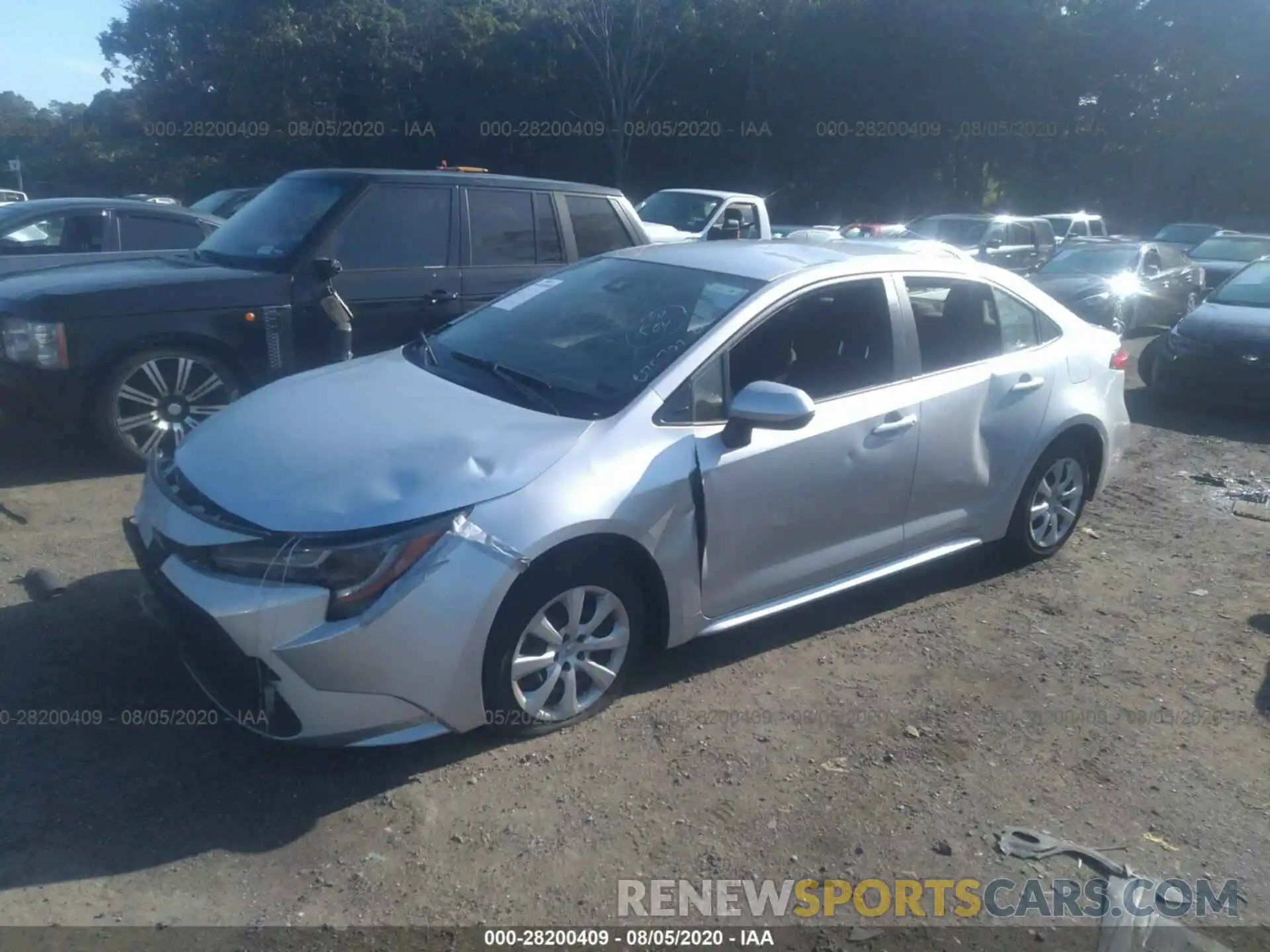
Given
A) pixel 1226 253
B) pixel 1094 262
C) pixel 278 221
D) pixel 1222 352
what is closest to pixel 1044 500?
pixel 278 221

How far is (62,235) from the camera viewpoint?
9.40m

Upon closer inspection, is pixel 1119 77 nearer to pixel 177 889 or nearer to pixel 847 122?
pixel 847 122

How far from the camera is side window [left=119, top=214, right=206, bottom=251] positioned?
31.0ft

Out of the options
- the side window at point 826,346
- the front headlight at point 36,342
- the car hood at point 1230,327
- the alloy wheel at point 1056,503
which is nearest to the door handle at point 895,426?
the side window at point 826,346

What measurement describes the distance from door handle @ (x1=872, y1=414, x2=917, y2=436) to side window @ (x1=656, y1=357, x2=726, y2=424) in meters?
0.80

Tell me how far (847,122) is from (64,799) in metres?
37.1

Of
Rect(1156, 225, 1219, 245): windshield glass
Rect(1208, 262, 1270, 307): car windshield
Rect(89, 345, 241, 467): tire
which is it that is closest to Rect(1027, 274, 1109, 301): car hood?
Rect(1208, 262, 1270, 307): car windshield

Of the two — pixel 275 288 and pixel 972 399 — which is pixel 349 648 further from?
pixel 275 288

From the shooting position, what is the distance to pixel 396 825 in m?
3.41

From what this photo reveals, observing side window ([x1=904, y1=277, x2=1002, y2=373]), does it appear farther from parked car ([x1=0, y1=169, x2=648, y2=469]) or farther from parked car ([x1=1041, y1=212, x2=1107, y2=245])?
parked car ([x1=1041, y1=212, x2=1107, y2=245])

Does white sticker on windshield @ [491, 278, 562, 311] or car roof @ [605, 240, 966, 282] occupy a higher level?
car roof @ [605, 240, 966, 282]

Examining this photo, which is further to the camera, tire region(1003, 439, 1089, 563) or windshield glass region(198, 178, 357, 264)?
windshield glass region(198, 178, 357, 264)

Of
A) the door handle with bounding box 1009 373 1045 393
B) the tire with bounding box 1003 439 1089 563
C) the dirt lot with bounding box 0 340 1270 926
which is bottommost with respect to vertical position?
the dirt lot with bounding box 0 340 1270 926

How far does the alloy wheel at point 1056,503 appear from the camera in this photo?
18.7ft
